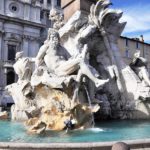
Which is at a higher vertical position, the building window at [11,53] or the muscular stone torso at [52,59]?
the building window at [11,53]

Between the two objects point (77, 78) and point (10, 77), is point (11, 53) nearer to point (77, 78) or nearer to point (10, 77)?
point (10, 77)

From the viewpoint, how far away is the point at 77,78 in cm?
635

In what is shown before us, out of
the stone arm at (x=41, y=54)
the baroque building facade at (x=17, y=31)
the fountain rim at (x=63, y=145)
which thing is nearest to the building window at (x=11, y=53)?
the baroque building facade at (x=17, y=31)

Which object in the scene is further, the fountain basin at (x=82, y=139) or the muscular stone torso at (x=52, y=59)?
the muscular stone torso at (x=52, y=59)

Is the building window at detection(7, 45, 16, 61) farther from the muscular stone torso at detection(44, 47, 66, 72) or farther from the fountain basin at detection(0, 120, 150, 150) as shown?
the fountain basin at detection(0, 120, 150, 150)

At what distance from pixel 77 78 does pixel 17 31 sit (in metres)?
29.9

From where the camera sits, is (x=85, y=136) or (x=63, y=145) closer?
(x=63, y=145)

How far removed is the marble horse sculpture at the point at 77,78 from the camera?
244 inches

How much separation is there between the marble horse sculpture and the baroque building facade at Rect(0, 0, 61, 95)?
80.5 ft

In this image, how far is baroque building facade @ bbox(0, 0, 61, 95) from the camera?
3325 cm

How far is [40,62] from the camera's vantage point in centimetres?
729

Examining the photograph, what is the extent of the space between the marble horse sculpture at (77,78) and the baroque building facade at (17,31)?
24.5 meters

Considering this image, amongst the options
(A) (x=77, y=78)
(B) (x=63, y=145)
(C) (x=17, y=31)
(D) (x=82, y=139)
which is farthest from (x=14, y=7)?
(B) (x=63, y=145)

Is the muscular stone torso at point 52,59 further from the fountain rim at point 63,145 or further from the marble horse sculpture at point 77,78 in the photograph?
the fountain rim at point 63,145
